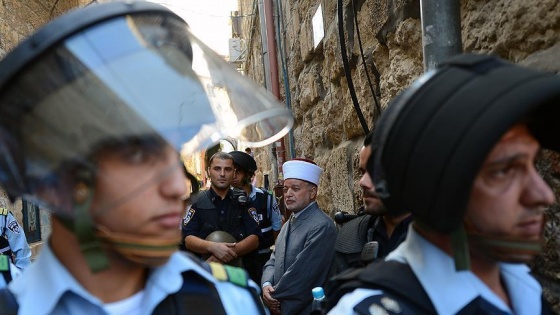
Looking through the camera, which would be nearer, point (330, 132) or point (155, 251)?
point (155, 251)

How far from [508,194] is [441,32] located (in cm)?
101

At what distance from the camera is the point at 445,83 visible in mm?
1081

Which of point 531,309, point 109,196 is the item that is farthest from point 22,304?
point 531,309

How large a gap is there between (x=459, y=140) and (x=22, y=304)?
2.86 feet

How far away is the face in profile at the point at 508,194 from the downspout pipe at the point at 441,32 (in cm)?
88

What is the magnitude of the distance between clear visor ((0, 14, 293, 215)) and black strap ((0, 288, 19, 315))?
19cm

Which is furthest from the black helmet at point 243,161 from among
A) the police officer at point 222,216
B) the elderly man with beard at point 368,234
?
the elderly man with beard at point 368,234

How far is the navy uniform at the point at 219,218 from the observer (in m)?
4.10

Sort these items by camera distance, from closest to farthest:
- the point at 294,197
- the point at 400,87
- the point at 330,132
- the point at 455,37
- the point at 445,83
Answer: the point at 445,83
the point at 455,37
the point at 400,87
the point at 294,197
the point at 330,132

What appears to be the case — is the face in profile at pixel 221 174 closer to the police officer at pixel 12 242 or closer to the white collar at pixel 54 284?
the police officer at pixel 12 242

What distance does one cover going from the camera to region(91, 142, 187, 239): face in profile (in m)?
0.98

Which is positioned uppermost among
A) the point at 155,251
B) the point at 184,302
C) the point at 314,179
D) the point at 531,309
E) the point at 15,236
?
the point at 155,251

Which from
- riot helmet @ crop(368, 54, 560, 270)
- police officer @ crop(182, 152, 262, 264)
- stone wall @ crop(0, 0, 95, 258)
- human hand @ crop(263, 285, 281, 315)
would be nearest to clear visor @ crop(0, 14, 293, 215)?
riot helmet @ crop(368, 54, 560, 270)

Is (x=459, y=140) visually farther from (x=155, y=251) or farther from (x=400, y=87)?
(x=400, y=87)
